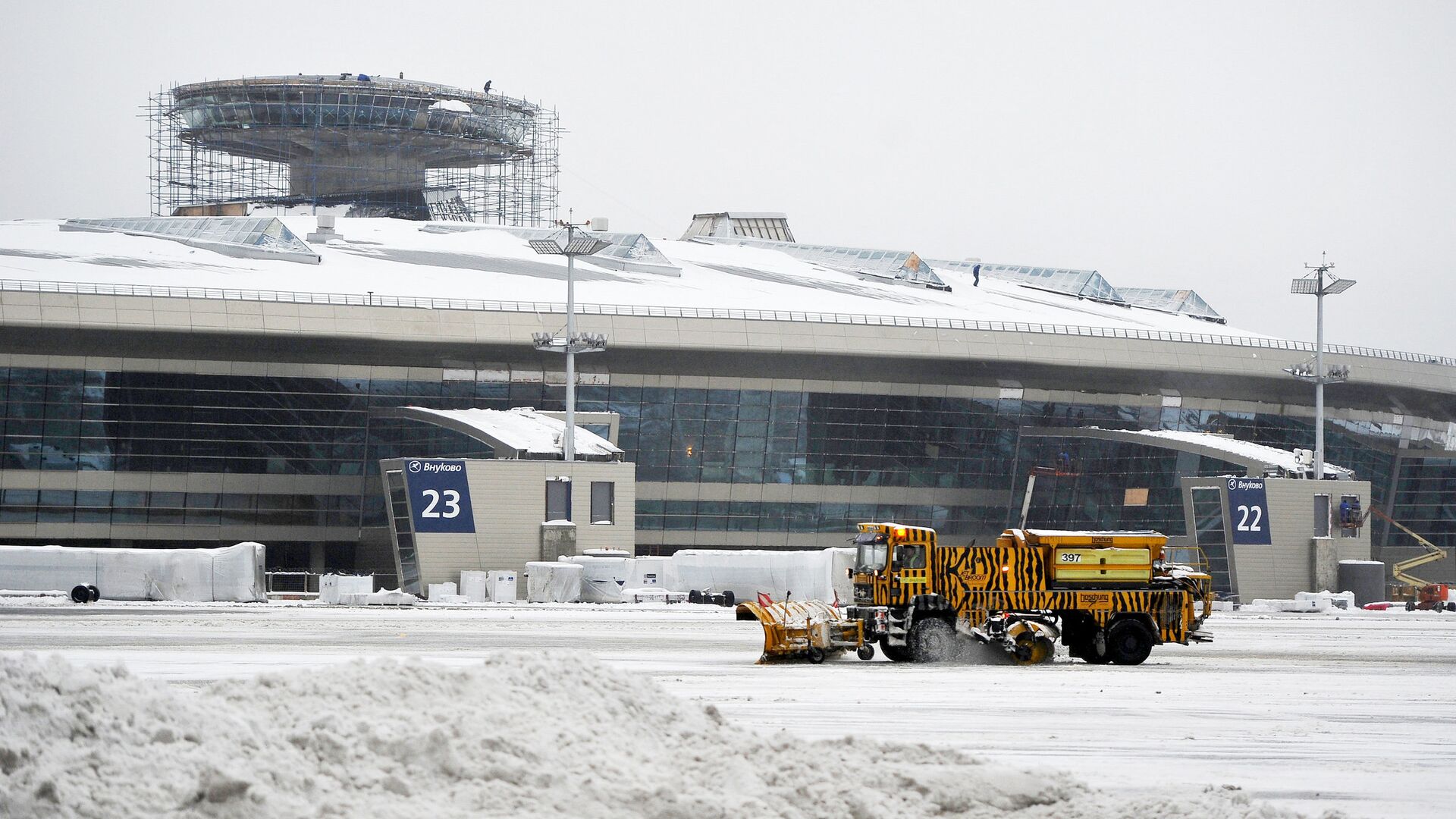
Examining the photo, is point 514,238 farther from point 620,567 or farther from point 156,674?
point 156,674

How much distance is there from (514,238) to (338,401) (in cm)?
2574

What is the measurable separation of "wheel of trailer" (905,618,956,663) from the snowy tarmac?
2.04ft

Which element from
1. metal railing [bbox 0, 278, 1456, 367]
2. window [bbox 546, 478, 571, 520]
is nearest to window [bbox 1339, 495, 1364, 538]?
metal railing [bbox 0, 278, 1456, 367]

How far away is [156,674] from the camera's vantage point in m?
20.8

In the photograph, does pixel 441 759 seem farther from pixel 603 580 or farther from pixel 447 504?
pixel 447 504

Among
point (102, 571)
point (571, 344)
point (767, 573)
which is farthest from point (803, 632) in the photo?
point (571, 344)

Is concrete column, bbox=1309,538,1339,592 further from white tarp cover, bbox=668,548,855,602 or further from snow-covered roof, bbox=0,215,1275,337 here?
white tarp cover, bbox=668,548,855,602

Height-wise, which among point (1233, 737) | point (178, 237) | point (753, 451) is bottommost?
point (1233, 737)

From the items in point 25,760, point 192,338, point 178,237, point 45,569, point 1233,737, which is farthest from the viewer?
point 178,237

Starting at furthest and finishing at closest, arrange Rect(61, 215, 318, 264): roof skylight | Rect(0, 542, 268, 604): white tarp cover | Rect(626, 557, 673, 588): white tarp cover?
Rect(61, 215, 318, 264): roof skylight, Rect(626, 557, 673, 588): white tarp cover, Rect(0, 542, 268, 604): white tarp cover

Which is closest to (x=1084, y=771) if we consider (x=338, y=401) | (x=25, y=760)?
(x=25, y=760)

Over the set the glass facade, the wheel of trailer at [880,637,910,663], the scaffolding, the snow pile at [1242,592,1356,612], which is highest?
the scaffolding

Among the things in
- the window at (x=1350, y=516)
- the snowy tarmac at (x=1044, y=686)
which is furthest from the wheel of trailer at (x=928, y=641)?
the window at (x=1350, y=516)

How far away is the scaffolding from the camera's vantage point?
335 feet
